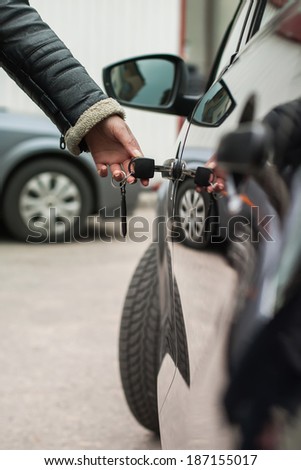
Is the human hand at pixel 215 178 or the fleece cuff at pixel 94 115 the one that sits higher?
the human hand at pixel 215 178

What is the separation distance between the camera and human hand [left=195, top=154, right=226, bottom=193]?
1391mm

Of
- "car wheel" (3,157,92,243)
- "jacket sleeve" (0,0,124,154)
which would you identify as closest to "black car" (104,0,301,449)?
"jacket sleeve" (0,0,124,154)

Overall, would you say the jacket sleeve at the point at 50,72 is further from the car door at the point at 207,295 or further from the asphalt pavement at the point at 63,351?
the asphalt pavement at the point at 63,351

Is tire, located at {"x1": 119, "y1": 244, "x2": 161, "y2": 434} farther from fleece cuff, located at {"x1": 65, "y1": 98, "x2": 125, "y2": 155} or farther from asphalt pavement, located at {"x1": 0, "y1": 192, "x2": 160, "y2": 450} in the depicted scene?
fleece cuff, located at {"x1": 65, "y1": 98, "x2": 125, "y2": 155}

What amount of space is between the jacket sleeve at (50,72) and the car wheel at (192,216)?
13.7 inches

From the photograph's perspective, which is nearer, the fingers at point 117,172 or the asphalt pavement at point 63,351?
the fingers at point 117,172

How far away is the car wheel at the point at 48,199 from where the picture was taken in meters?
7.57

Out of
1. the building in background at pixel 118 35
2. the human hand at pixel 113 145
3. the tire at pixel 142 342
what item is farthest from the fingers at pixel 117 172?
the building in background at pixel 118 35

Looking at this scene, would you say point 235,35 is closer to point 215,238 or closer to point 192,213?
point 192,213

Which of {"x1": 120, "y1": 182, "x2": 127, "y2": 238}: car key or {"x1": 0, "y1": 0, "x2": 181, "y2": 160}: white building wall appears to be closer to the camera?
{"x1": 120, "y1": 182, "x2": 127, "y2": 238}: car key

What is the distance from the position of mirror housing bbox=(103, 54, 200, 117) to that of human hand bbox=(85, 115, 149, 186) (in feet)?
1.92

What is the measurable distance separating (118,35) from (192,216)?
8789mm

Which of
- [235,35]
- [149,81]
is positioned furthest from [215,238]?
[149,81]
